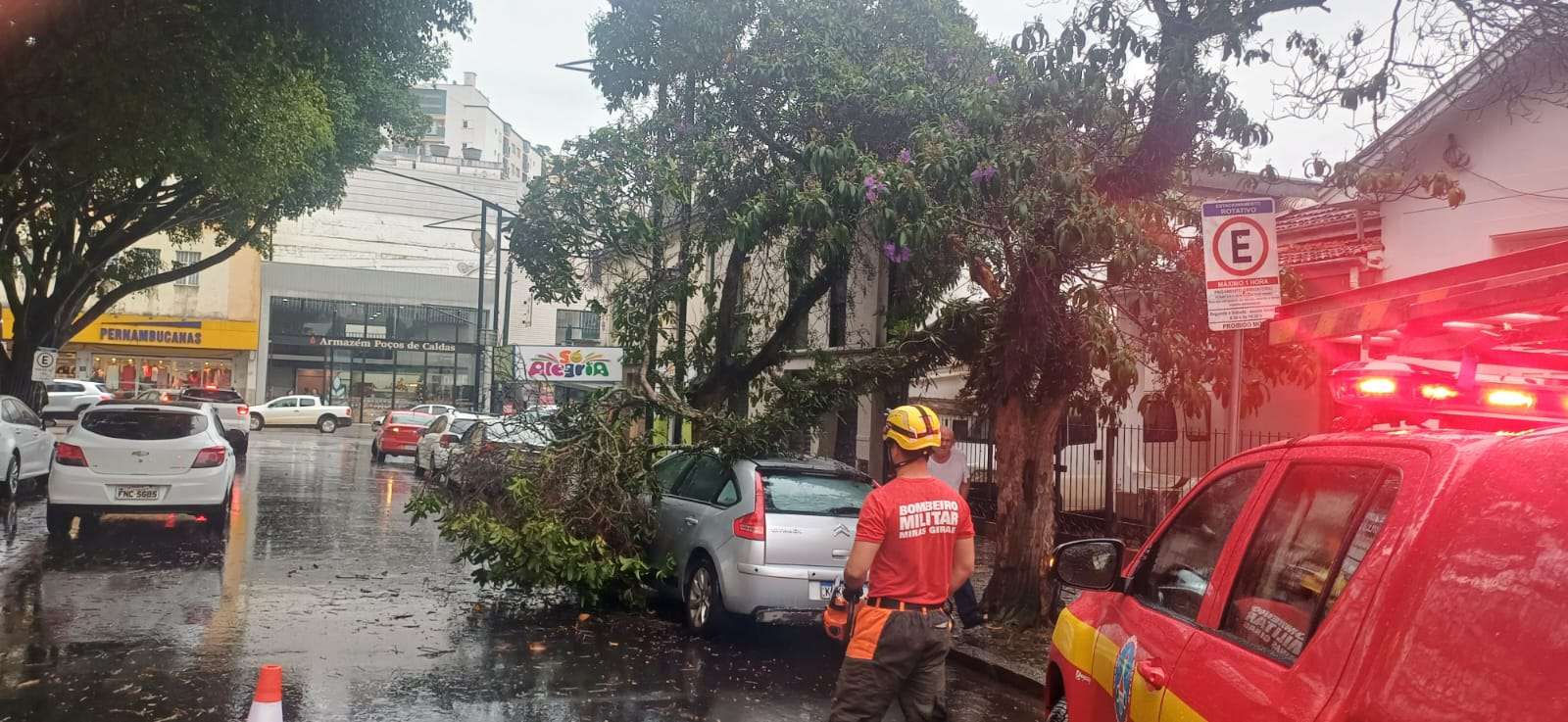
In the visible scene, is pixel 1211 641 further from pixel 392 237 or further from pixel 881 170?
pixel 392 237

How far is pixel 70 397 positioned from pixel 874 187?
128 ft

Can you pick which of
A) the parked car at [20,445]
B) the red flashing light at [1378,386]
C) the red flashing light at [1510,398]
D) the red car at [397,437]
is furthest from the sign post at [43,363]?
the red flashing light at [1510,398]

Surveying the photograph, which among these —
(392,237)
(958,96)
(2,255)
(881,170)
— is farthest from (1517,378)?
(392,237)

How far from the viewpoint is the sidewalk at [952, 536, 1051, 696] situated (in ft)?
28.0

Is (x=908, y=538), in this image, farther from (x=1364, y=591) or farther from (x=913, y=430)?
(x=1364, y=591)

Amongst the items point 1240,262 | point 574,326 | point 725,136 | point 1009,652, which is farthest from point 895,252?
point 574,326

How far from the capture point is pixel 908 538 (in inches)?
189

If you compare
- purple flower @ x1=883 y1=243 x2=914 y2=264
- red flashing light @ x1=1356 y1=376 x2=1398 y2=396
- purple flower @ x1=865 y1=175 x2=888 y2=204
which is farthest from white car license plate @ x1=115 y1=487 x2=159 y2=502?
red flashing light @ x1=1356 y1=376 x2=1398 y2=396

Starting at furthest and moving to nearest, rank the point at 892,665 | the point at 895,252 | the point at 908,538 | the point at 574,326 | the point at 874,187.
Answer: the point at 574,326 < the point at 895,252 < the point at 874,187 < the point at 908,538 < the point at 892,665

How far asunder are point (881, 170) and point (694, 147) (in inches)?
168

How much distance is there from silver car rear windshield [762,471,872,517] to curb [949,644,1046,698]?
4.34 ft

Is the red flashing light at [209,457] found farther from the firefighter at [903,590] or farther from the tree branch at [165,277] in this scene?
the tree branch at [165,277]

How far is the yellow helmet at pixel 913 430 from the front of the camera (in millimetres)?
4848

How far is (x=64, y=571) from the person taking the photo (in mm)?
11578
